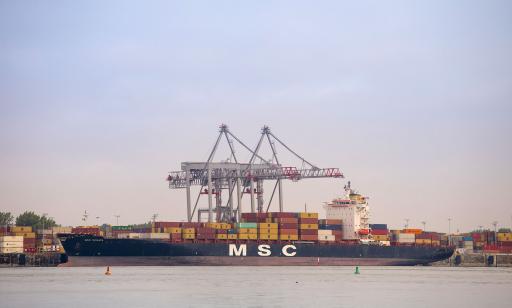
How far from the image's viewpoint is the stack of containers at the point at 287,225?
125 metres

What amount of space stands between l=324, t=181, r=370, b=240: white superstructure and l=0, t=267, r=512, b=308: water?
Answer: 35.7m

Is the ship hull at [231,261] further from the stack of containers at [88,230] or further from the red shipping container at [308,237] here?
the stack of containers at [88,230]

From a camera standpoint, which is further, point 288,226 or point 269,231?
point 288,226

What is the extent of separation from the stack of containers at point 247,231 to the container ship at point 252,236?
5.2 inches

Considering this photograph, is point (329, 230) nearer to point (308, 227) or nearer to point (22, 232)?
point (308, 227)

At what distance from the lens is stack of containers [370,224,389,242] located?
137 m

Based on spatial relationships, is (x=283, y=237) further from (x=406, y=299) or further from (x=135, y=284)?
(x=406, y=299)

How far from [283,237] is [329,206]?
1575 centimetres

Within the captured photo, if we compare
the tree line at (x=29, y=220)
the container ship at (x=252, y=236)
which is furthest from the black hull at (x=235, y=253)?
the tree line at (x=29, y=220)

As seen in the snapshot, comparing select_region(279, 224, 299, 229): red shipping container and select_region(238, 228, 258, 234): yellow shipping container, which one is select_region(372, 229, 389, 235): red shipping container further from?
select_region(238, 228, 258, 234): yellow shipping container

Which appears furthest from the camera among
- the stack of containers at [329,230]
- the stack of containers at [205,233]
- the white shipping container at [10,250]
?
the white shipping container at [10,250]

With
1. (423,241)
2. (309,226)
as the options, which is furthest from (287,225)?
(423,241)

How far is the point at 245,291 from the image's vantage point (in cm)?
7281

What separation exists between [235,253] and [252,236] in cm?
343
